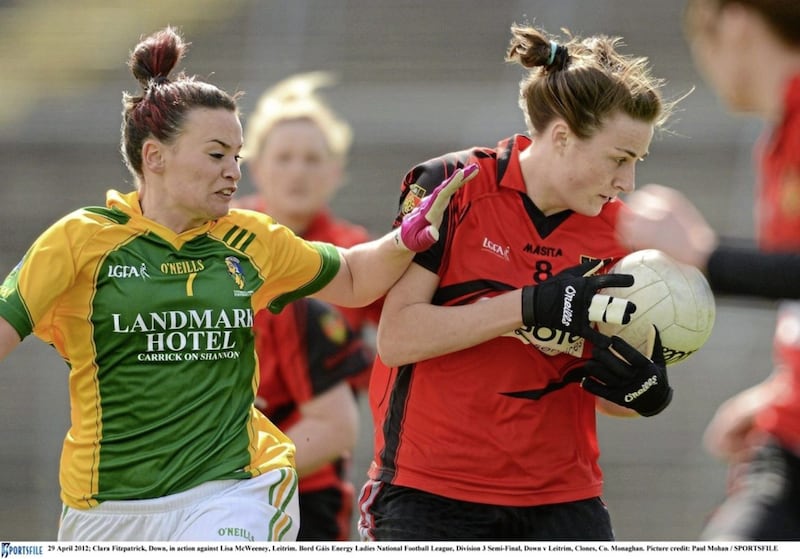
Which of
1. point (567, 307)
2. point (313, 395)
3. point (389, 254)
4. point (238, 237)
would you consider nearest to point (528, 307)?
point (567, 307)

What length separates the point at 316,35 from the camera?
8.86m

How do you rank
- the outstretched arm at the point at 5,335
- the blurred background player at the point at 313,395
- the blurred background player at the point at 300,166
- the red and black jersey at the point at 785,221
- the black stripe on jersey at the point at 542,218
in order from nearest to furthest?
the red and black jersey at the point at 785,221
the outstretched arm at the point at 5,335
the black stripe on jersey at the point at 542,218
the blurred background player at the point at 313,395
the blurred background player at the point at 300,166

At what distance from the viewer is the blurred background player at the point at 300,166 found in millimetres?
5328

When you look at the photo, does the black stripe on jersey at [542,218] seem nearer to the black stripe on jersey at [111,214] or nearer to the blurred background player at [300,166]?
the black stripe on jersey at [111,214]

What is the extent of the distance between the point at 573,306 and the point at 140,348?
1164 mm

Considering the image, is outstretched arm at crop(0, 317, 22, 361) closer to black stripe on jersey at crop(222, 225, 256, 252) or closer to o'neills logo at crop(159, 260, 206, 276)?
o'neills logo at crop(159, 260, 206, 276)

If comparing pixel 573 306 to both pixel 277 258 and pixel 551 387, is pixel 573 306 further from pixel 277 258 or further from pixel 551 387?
pixel 277 258

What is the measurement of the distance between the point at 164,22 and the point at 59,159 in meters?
1.67

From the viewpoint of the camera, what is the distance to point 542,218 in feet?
11.4

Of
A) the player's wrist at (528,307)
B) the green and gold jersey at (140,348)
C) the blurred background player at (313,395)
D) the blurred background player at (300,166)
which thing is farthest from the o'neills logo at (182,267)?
the blurred background player at (300,166)

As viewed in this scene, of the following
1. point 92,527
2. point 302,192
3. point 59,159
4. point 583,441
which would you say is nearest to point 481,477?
point 583,441

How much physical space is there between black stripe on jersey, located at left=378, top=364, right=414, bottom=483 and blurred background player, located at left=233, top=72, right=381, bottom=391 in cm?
155

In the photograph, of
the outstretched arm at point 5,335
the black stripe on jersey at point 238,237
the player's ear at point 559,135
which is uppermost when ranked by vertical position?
the player's ear at point 559,135
